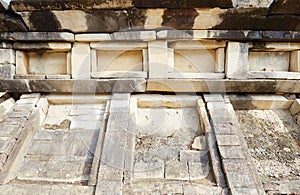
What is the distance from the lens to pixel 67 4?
9.21ft

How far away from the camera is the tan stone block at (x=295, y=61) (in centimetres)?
324

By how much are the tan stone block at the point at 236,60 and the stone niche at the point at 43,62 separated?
2373 millimetres

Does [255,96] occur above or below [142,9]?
below

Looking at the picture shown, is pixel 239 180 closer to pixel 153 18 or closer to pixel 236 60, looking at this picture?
pixel 236 60

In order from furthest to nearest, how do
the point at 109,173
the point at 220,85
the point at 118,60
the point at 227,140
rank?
the point at 118,60 < the point at 220,85 < the point at 227,140 < the point at 109,173

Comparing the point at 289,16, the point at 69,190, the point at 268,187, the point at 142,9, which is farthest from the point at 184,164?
the point at 289,16

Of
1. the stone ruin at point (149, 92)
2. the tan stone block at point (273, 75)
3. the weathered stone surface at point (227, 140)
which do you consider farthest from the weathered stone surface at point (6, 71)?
the tan stone block at point (273, 75)

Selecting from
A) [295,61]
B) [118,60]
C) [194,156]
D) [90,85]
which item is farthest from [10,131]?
[295,61]

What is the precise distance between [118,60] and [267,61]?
7.60ft

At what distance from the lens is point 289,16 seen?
2889mm

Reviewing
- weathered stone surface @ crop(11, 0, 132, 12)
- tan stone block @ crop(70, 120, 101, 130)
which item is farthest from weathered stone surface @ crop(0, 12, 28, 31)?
tan stone block @ crop(70, 120, 101, 130)

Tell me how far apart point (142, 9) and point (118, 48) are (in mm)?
674

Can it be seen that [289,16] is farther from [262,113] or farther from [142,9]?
[142,9]

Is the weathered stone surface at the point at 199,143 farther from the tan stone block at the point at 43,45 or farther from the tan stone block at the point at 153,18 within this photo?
the tan stone block at the point at 43,45
